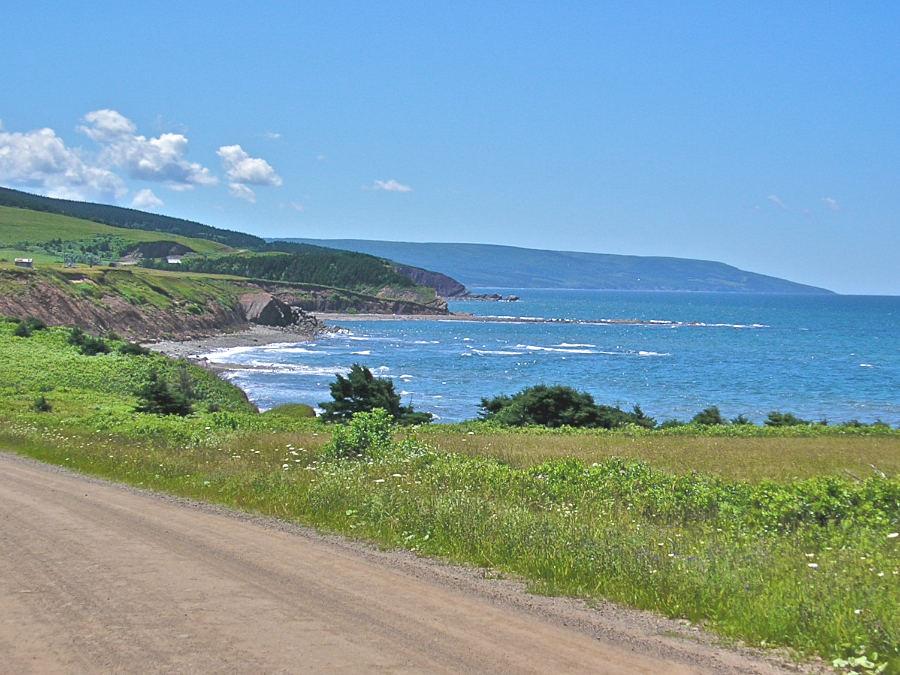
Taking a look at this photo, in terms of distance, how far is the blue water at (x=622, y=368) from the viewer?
62844 millimetres

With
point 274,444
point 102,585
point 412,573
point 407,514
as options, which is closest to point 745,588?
point 412,573

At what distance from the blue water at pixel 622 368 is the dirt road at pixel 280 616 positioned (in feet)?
135

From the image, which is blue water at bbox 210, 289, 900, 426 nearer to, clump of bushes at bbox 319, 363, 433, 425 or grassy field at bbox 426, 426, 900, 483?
clump of bushes at bbox 319, 363, 433, 425

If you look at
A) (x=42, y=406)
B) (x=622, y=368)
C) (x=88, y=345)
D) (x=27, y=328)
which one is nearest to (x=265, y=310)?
(x=622, y=368)

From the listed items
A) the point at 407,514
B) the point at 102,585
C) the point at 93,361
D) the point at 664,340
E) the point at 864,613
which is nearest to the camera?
the point at 864,613

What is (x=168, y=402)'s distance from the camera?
32875mm

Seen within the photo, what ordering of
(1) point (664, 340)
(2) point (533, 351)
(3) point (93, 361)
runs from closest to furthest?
1. (3) point (93, 361)
2. (2) point (533, 351)
3. (1) point (664, 340)

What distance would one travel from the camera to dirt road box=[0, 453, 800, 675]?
21.9ft

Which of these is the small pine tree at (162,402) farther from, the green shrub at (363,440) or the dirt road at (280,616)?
the dirt road at (280,616)

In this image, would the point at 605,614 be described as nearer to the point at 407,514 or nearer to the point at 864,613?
the point at 864,613

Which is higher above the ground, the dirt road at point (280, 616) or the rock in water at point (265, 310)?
the dirt road at point (280, 616)

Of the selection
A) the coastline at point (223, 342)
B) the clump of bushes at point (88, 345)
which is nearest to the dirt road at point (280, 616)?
the clump of bushes at point (88, 345)

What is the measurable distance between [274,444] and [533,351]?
9479 centimetres

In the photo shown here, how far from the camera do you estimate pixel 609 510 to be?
39.3 feet
